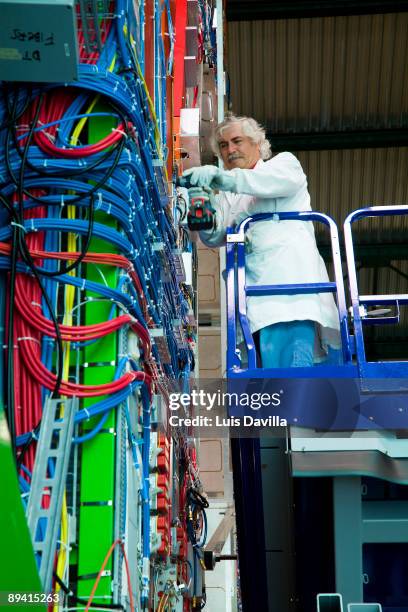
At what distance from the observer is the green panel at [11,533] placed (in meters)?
2.32

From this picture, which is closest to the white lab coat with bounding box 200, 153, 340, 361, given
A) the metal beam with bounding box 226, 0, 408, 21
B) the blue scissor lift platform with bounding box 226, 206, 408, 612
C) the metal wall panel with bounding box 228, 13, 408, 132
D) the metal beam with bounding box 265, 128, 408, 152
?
the blue scissor lift platform with bounding box 226, 206, 408, 612

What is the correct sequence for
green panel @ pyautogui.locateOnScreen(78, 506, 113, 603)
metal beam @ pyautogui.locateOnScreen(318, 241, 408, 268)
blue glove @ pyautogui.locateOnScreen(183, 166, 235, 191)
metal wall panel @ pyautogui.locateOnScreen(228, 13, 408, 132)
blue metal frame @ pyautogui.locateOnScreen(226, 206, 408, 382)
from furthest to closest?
metal beam @ pyautogui.locateOnScreen(318, 241, 408, 268), metal wall panel @ pyautogui.locateOnScreen(228, 13, 408, 132), blue glove @ pyautogui.locateOnScreen(183, 166, 235, 191), blue metal frame @ pyautogui.locateOnScreen(226, 206, 408, 382), green panel @ pyautogui.locateOnScreen(78, 506, 113, 603)

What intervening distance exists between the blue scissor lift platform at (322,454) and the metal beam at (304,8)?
897 centimetres

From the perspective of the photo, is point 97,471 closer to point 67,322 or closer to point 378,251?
point 67,322

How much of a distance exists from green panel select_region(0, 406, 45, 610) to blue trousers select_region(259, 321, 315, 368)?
3.29 metres

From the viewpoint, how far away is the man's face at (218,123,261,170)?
6.49 meters

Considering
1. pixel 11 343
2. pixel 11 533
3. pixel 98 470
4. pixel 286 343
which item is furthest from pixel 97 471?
pixel 286 343

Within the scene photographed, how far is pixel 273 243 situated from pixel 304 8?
367 inches

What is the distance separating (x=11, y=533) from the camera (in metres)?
2.34

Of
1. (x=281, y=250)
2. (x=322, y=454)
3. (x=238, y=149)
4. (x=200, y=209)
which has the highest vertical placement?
(x=238, y=149)

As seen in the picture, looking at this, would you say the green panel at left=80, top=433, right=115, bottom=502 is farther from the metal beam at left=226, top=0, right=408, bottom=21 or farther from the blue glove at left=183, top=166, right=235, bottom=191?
the metal beam at left=226, top=0, right=408, bottom=21

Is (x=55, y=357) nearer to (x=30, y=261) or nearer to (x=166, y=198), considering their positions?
(x=30, y=261)

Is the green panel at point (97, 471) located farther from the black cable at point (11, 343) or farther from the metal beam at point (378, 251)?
the metal beam at point (378, 251)

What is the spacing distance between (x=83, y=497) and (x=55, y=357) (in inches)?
23.6
